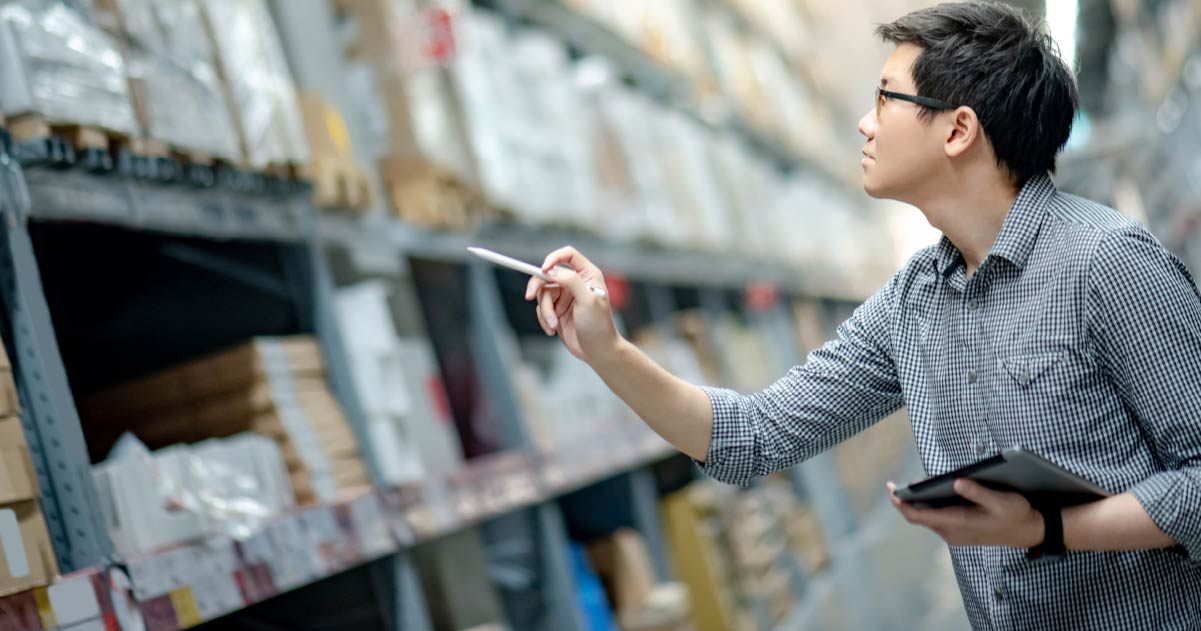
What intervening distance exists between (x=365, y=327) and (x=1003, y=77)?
179cm

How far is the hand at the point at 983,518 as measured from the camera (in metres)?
1.36

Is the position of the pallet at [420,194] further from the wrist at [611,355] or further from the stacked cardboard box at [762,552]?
the stacked cardboard box at [762,552]

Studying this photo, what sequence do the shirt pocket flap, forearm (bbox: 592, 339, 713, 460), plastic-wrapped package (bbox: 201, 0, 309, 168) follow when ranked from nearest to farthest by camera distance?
the shirt pocket flap, forearm (bbox: 592, 339, 713, 460), plastic-wrapped package (bbox: 201, 0, 309, 168)

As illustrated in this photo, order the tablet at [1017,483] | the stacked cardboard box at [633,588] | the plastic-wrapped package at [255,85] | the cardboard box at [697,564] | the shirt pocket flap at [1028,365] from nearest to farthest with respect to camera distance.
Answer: the tablet at [1017,483] < the shirt pocket flap at [1028,365] < the plastic-wrapped package at [255,85] < the stacked cardboard box at [633,588] < the cardboard box at [697,564]

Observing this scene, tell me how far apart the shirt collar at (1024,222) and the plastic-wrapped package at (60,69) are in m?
1.54

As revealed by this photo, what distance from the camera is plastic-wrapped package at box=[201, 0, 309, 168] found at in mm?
2543

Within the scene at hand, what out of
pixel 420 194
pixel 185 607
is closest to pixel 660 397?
pixel 185 607

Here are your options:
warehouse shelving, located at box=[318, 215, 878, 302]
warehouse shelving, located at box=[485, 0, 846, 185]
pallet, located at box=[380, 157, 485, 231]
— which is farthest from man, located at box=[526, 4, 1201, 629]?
warehouse shelving, located at box=[485, 0, 846, 185]

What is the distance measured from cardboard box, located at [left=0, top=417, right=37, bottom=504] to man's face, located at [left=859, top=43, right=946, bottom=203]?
4.29ft

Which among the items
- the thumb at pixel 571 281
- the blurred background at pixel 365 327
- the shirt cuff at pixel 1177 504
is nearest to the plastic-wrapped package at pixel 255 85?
the blurred background at pixel 365 327

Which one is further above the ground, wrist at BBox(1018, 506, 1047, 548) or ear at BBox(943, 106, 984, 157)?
ear at BBox(943, 106, 984, 157)

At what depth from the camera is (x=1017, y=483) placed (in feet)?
4.49

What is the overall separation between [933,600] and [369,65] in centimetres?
351

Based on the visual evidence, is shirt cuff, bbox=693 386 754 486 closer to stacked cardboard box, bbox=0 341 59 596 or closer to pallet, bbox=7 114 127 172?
stacked cardboard box, bbox=0 341 59 596
